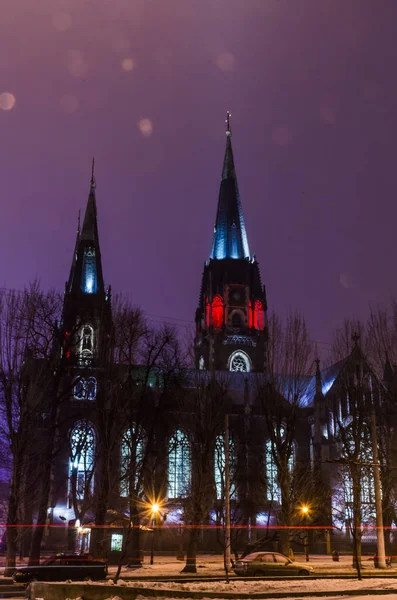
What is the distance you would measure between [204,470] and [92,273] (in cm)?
3898

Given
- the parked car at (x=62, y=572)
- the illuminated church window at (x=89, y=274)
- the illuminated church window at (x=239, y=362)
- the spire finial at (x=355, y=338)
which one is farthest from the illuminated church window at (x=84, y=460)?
the illuminated church window at (x=239, y=362)

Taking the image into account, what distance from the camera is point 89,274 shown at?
72.4m

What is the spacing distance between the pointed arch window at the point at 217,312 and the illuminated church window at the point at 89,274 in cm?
1561

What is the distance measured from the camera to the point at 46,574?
2636 centimetres

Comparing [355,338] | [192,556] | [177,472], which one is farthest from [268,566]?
[177,472]

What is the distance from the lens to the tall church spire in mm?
→ 71125

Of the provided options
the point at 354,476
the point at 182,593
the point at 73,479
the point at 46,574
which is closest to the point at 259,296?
the point at 73,479

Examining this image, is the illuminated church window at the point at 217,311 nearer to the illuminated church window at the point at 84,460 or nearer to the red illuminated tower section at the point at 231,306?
the red illuminated tower section at the point at 231,306

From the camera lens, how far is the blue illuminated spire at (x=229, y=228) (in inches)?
3223

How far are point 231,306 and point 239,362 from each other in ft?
22.3

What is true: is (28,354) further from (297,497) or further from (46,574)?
(297,497)

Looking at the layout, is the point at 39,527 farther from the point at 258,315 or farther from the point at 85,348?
the point at 258,315

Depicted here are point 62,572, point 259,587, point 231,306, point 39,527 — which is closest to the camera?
point 259,587

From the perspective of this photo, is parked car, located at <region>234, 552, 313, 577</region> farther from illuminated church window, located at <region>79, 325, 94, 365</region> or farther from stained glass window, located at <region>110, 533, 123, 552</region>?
stained glass window, located at <region>110, 533, 123, 552</region>
